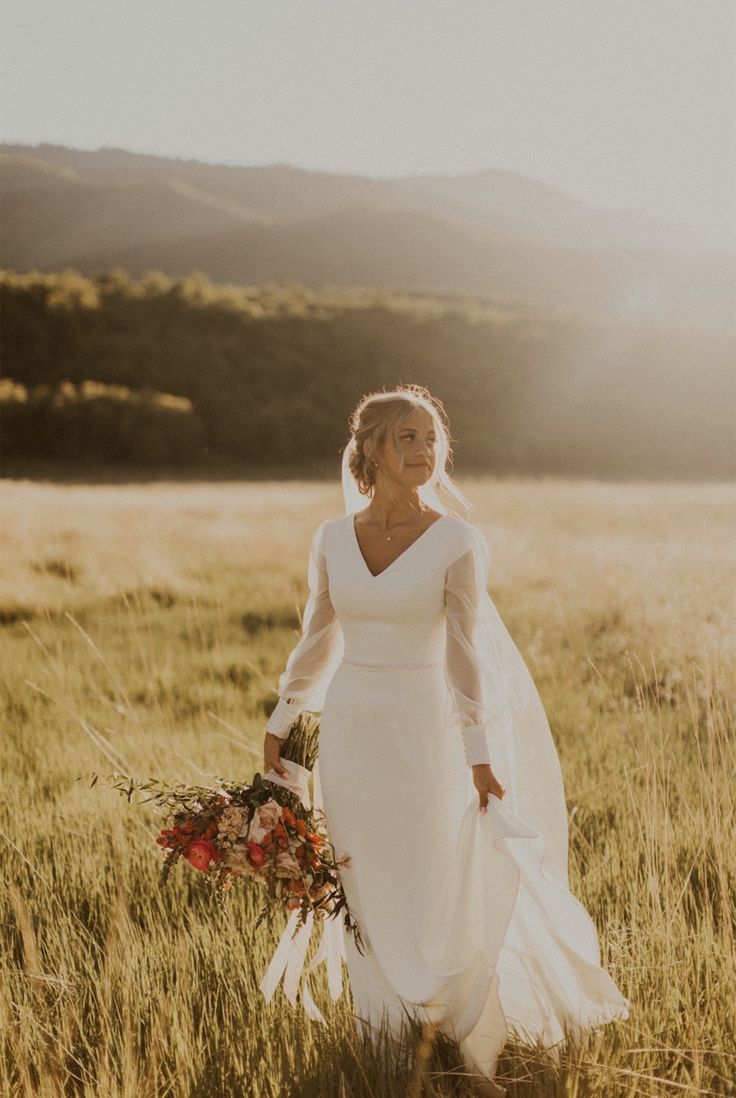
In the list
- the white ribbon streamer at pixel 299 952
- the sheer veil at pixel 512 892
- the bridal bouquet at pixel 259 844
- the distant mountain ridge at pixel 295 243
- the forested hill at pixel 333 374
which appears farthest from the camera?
the distant mountain ridge at pixel 295 243

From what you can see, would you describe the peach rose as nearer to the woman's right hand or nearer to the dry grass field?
the woman's right hand

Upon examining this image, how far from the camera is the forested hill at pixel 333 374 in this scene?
4978cm

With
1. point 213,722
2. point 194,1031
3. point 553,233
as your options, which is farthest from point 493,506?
point 553,233

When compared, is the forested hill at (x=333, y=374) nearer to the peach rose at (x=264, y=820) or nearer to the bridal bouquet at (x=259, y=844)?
the bridal bouquet at (x=259, y=844)

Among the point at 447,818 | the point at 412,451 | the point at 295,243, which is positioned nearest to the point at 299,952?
the point at 447,818

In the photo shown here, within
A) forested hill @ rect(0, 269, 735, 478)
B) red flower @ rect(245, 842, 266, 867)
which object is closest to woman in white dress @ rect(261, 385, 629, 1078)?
red flower @ rect(245, 842, 266, 867)

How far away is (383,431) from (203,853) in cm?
141

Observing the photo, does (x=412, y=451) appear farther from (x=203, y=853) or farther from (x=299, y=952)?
(x=299, y=952)

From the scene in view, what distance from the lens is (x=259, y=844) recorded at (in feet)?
9.97

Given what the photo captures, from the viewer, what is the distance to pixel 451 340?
2354 inches

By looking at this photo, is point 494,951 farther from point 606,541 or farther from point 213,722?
point 606,541

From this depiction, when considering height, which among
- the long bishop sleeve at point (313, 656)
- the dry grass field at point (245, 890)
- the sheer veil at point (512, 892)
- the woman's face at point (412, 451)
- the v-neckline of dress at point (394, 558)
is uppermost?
the woman's face at point (412, 451)

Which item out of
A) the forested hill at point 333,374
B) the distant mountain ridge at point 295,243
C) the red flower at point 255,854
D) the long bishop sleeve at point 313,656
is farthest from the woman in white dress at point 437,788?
the distant mountain ridge at point 295,243

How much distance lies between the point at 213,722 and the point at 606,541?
1093 cm
